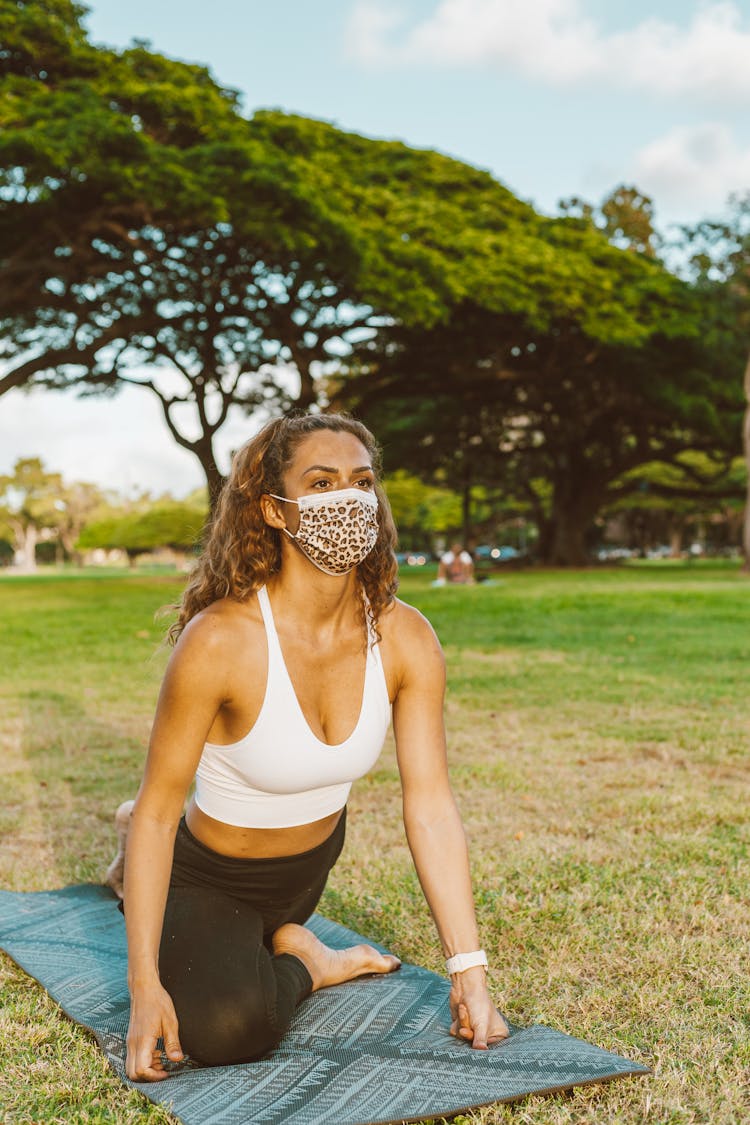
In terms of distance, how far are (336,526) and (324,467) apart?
0.59 feet

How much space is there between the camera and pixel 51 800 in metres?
5.68

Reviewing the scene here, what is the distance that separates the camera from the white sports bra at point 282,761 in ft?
9.10

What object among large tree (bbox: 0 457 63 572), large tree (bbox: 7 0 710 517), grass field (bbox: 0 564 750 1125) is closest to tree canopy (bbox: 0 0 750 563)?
large tree (bbox: 7 0 710 517)

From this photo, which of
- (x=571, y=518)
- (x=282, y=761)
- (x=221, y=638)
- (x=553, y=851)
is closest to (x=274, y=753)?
(x=282, y=761)

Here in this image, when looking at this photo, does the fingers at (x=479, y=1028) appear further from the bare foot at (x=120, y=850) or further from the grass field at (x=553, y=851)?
the bare foot at (x=120, y=850)

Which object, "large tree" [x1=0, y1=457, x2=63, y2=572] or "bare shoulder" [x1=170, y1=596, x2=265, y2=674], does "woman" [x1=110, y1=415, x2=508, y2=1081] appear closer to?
"bare shoulder" [x1=170, y1=596, x2=265, y2=674]

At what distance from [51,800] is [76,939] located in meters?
2.10

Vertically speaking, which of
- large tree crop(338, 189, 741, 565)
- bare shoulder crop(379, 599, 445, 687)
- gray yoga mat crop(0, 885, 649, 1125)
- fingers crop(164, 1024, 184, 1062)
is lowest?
gray yoga mat crop(0, 885, 649, 1125)

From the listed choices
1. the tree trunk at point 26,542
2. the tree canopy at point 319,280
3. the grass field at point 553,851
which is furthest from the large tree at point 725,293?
the tree trunk at point 26,542

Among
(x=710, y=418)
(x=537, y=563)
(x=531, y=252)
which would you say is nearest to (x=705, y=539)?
(x=537, y=563)

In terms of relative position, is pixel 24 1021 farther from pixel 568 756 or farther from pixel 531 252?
pixel 531 252

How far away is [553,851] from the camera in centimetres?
459

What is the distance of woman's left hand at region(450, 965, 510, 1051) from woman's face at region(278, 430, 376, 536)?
4.23 ft

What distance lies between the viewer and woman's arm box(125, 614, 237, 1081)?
2.63 meters
